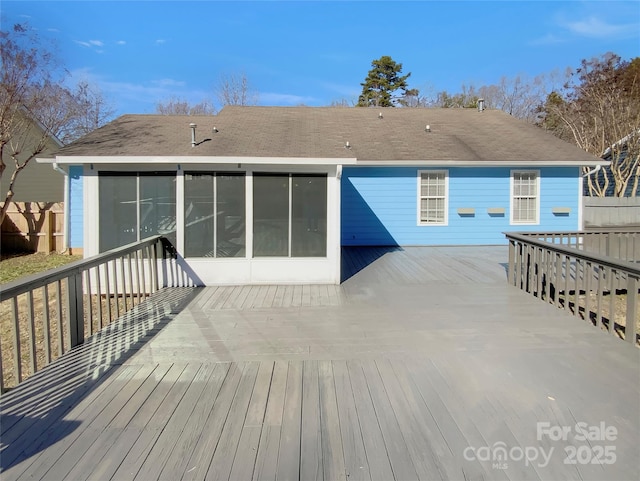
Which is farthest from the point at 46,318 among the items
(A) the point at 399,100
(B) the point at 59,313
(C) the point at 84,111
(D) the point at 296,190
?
(A) the point at 399,100

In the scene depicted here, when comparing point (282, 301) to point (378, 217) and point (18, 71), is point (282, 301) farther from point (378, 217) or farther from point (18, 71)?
point (18, 71)

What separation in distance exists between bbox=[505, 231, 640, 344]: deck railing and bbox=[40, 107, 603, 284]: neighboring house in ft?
9.16

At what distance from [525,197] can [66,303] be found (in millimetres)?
10495

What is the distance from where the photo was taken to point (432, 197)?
1037 centimetres

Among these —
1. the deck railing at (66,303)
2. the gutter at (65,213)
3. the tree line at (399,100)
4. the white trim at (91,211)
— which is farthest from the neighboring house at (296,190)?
the tree line at (399,100)

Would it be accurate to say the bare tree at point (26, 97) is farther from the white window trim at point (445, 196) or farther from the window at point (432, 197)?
the window at point (432, 197)

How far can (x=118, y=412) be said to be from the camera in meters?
2.49

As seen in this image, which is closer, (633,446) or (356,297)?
(633,446)

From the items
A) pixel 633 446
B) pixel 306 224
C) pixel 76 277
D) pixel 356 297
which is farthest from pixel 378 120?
pixel 633 446

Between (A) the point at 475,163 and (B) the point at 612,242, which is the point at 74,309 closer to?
(B) the point at 612,242

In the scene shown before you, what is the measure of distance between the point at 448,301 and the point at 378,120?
356 inches

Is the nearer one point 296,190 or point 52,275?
point 52,275

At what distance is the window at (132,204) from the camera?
606 cm

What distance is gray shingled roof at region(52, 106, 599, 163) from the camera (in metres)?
6.30
